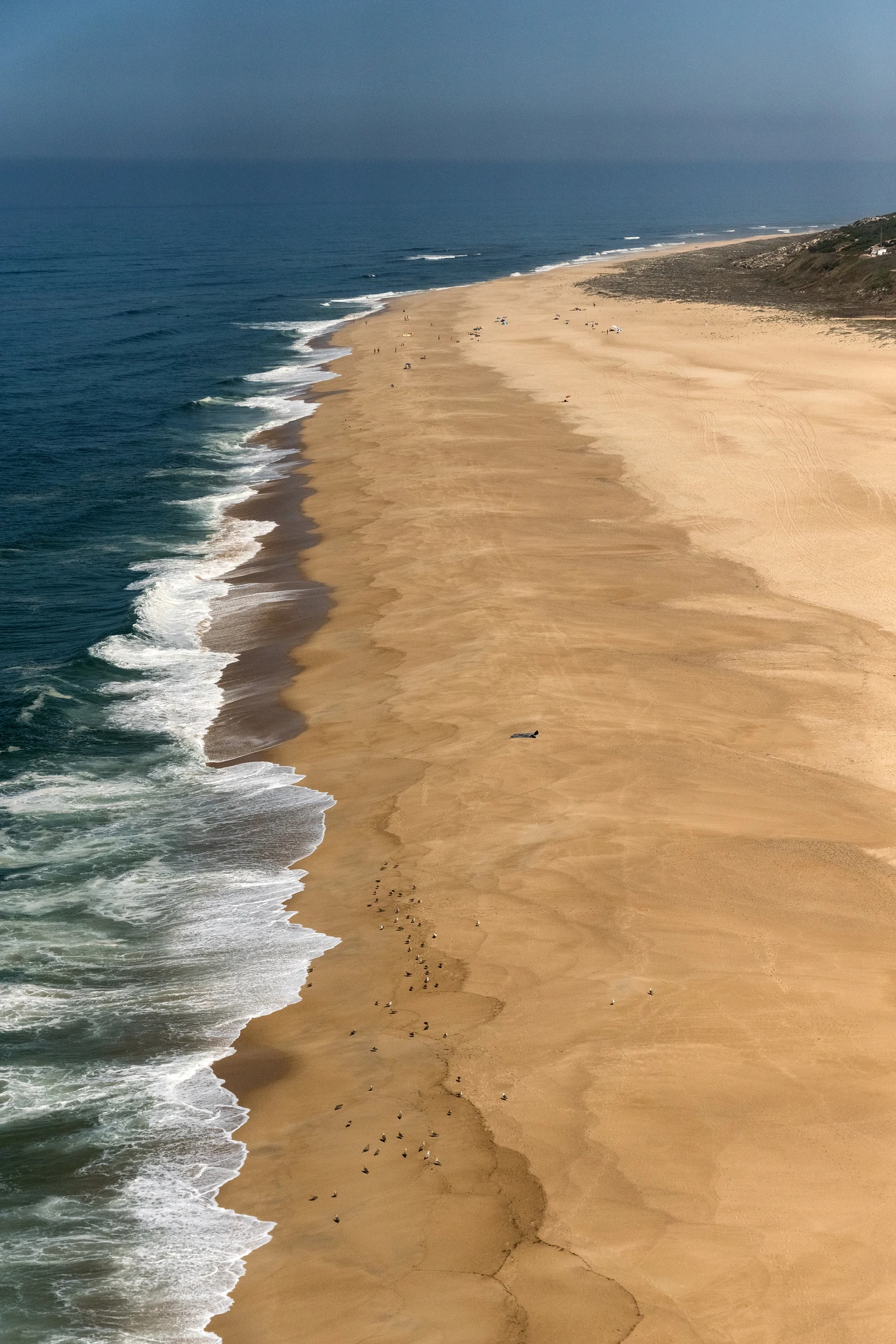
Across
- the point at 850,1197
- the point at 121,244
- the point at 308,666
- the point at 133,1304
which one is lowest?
the point at 133,1304

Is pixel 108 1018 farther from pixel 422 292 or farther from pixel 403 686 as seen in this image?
pixel 422 292

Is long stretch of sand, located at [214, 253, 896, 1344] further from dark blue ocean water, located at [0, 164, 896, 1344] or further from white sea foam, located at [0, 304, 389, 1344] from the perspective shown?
dark blue ocean water, located at [0, 164, 896, 1344]

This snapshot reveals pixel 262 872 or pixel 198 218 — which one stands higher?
pixel 198 218

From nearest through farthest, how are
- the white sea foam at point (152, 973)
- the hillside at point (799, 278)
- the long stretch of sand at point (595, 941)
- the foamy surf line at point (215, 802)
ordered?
the long stretch of sand at point (595, 941) → the white sea foam at point (152, 973) → the foamy surf line at point (215, 802) → the hillside at point (799, 278)

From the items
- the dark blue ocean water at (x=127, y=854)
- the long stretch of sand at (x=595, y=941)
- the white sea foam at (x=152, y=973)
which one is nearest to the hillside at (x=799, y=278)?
the dark blue ocean water at (x=127, y=854)

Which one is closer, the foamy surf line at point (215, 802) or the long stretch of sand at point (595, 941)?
the long stretch of sand at point (595, 941)

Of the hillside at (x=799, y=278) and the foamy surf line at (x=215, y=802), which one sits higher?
the hillside at (x=799, y=278)

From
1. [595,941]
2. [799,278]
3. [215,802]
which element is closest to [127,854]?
[215,802]

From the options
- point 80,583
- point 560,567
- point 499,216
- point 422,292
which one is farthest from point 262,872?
point 499,216

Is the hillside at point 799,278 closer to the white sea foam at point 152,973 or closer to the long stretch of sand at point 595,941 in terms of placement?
the long stretch of sand at point 595,941
